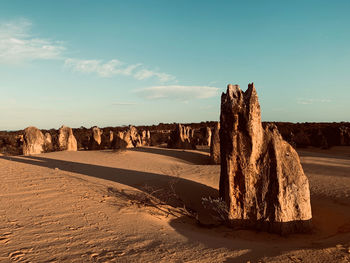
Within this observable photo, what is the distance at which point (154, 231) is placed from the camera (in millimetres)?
4441

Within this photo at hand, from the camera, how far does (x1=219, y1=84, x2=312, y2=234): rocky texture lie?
534cm

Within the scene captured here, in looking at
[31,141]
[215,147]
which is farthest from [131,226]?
[31,141]

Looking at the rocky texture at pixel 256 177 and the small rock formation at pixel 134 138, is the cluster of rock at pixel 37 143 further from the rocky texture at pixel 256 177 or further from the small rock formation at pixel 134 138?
the rocky texture at pixel 256 177

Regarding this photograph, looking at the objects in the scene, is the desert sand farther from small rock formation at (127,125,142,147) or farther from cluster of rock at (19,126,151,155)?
small rock formation at (127,125,142,147)

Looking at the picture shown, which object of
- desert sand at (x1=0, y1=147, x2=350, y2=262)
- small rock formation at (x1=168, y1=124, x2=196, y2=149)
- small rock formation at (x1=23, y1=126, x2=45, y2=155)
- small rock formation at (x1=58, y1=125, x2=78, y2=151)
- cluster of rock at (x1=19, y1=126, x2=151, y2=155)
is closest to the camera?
desert sand at (x1=0, y1=147, x2=350, y2=262)

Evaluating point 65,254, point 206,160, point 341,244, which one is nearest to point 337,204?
point 341,244

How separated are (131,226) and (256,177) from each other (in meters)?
2.96

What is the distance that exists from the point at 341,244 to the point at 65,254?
4079 mm

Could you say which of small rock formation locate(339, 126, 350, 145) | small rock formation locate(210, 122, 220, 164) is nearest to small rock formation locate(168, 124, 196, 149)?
small rock formation locate(210, 122, 220, 164)

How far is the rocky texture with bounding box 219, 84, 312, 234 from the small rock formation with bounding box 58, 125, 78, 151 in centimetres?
1790

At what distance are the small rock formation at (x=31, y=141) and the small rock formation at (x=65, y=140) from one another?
3.11 metres

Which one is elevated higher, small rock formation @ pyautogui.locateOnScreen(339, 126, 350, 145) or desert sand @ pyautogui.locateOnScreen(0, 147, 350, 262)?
small rock formation @ pyautogui.locateOnScreen(339, 126, 350, 145)

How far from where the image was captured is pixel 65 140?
2070cm

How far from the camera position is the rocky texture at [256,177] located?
5.34m
